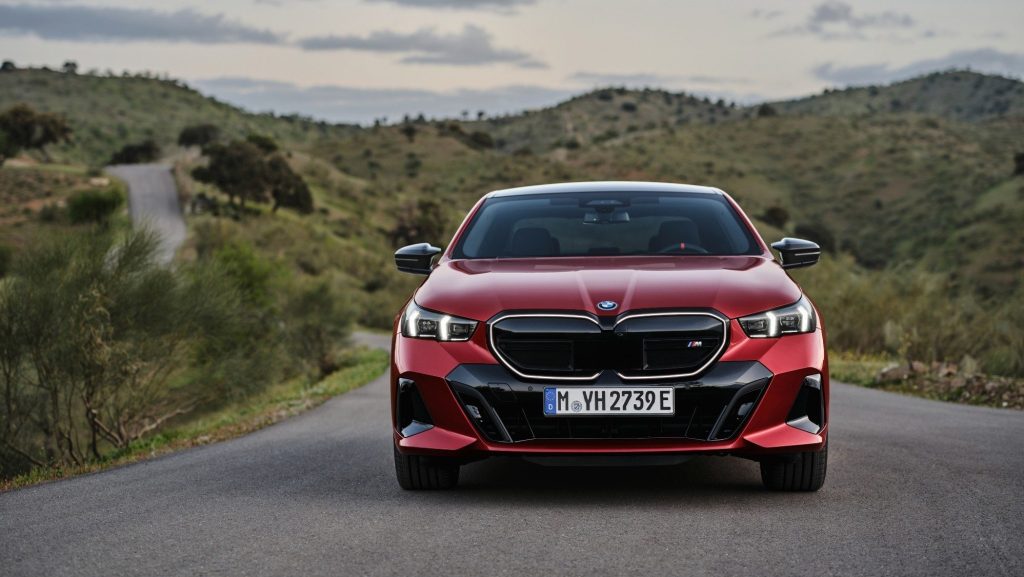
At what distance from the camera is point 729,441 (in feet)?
21.1

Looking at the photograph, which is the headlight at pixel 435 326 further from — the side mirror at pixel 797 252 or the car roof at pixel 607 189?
the side mirror at pixel 797 252

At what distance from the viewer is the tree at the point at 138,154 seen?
341 feet

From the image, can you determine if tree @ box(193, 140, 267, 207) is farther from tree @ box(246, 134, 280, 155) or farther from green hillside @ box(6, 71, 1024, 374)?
tree @ box(246, 134, 280, 155)

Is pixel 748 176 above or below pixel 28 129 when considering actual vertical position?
below

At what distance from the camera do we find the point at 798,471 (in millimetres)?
6863

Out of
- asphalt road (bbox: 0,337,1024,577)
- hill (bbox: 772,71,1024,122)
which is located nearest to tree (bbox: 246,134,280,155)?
hill (bbox: 772,71,1024,122)

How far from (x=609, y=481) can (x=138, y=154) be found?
102613 millimetres

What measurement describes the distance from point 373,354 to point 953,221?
36254 millimetres

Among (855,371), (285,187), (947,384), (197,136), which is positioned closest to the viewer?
(947,384)

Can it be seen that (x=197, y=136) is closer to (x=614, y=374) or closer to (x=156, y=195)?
(x=156, y=195)

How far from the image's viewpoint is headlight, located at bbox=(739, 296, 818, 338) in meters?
6.50

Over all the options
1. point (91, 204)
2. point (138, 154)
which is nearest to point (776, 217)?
point (91, 204)

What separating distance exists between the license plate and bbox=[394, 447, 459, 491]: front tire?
0.96 metres

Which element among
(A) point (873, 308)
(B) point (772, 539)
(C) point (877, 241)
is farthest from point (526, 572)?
(C) point (877, 241)
